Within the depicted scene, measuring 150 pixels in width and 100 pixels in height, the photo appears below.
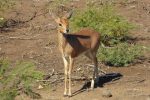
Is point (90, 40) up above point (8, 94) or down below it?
above

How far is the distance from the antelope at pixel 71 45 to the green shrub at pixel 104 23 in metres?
2.00

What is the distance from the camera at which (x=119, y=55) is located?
480 inches

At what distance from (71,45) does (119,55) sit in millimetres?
1899

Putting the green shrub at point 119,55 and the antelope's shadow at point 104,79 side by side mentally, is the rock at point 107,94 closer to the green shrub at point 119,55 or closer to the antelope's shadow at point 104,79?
the antelope's shadow at point 104,79

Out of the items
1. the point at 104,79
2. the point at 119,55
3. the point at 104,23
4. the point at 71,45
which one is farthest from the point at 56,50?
the point at 71,45

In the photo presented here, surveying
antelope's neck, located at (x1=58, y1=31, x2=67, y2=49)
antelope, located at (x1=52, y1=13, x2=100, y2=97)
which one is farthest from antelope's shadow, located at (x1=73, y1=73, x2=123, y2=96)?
antelope's neck, located at (x1=58, y1=31, x2=67, y2=49)

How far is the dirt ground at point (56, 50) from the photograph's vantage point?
10.6 m

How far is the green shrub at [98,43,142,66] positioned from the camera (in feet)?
39.5

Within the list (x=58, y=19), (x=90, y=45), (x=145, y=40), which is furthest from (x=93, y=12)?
(x=58, y=19)

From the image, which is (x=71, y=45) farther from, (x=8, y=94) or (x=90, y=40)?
(x=8, y=94)

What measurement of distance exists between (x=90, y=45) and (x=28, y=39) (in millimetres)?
3095

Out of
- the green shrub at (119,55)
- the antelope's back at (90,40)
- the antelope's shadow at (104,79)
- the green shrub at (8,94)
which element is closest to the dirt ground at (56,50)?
the antelope's shadow at (104,79)

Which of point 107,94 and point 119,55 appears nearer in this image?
point 107,94

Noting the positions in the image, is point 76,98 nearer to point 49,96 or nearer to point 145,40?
point 49,96
